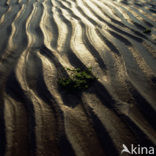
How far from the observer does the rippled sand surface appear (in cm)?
158

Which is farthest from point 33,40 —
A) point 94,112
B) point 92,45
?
point 94,112

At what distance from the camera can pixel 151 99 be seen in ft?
6.22

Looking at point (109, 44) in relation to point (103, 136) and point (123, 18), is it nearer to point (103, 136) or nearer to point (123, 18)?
point (123, 18)

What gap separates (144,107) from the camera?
182cm

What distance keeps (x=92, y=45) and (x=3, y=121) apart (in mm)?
1779

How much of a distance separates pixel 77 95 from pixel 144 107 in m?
0.73

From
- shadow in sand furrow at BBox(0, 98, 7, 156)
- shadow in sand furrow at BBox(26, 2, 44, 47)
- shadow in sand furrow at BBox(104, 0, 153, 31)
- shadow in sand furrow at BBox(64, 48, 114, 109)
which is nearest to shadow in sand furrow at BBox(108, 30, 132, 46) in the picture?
shadow in sand furrow at BBox(104, 0, 153, 31)

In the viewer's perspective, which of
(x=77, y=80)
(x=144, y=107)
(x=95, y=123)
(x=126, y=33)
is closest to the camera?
(x=95, y=123)

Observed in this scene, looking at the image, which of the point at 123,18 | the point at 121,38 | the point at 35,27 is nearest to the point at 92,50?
the point at 121,38

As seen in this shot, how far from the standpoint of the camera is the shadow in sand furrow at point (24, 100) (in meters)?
1.56

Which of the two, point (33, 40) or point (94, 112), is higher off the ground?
point (33, 40)

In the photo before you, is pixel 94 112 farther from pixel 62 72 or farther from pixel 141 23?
pixel 141 23

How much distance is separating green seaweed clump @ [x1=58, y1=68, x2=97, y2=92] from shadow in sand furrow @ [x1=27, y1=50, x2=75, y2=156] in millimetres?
209

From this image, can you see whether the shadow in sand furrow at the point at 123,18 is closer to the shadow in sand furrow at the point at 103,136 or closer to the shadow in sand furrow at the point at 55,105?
the shadow in sand furrow at the point at 55,105
